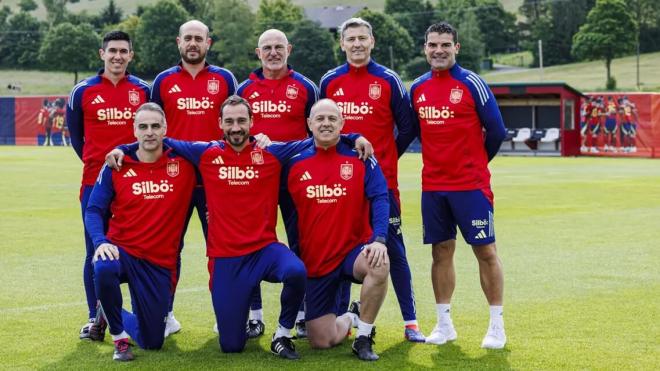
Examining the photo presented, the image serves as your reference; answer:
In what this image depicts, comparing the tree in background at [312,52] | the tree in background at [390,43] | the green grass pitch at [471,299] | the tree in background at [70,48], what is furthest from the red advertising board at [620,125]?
the tree in background at [70,48]

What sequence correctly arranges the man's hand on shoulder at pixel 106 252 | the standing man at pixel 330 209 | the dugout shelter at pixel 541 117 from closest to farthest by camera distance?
the man's hand on shoulder at pixel 106 252 < the standing man at pixel 330 209 < the dugout shelter at pixel 541 117

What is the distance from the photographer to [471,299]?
30.1 feet

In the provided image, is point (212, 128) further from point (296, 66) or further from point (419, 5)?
point (419, 5)

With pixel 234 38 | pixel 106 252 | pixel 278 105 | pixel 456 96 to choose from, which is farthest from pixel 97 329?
pixel 234 38

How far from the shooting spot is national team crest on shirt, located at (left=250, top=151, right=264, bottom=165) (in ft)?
23.8

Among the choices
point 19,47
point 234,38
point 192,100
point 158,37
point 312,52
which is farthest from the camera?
point 19,47

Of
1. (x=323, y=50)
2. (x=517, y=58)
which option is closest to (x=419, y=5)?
(x=517, y=58)

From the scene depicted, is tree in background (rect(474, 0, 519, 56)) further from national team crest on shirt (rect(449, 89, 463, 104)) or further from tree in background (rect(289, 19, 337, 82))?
national team crest on shirt (rect(449, 89, 463, 104))

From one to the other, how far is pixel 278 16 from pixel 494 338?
12090cm

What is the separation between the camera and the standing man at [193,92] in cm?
810

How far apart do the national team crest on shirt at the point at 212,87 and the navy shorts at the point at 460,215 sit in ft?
6.33

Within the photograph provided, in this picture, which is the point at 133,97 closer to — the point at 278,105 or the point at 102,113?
the point at 102,113

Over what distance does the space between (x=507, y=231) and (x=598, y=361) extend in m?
7.43

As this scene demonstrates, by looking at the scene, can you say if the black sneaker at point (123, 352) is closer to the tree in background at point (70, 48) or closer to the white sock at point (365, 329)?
the white sock at point (365, 329)
